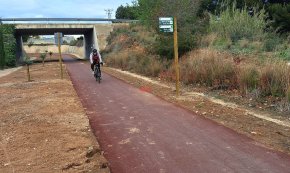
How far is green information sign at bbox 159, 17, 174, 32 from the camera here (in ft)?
42.9

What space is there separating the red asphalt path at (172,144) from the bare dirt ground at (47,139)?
0.33 metres

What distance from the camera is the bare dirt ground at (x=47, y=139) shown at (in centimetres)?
620

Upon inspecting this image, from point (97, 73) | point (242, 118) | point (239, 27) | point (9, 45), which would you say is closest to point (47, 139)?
point (242, 118)

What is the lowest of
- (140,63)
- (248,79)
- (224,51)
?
(140,63)

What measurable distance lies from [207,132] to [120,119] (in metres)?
2.54

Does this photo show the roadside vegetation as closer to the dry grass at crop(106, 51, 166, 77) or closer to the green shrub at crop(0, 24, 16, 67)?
the dry grass at crop(106, 51, 166, 77)

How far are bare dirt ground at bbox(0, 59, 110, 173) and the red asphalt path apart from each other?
330 mm

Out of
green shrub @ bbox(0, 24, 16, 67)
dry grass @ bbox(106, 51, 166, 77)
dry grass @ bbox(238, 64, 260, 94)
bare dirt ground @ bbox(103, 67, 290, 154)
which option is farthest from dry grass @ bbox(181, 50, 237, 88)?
green shrub @ bbox(0, 24, 16, 67)

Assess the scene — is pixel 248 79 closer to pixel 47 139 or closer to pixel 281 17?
pixel 47 139

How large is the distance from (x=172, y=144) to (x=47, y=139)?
2482 mm

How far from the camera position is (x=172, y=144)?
7445 millimetres

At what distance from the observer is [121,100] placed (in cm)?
1324

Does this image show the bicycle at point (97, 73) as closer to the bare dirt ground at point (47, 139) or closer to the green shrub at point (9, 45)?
the bare dirt ground at point (47, 139)

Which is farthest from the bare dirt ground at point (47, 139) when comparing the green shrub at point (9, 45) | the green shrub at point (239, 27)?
the green shrub at point (9, 45)
